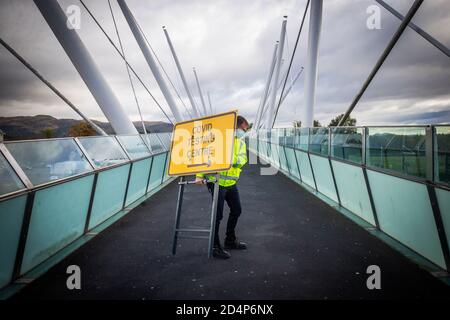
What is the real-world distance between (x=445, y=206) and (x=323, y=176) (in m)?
4.73

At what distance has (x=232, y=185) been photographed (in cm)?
459

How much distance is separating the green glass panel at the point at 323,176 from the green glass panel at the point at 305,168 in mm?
562

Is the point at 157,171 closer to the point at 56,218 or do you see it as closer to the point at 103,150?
the point at 103,150

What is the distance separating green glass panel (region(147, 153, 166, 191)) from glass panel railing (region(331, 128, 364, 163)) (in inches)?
222

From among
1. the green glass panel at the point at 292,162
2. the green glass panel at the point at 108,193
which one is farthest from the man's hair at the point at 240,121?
the green glass panel at the point at 292,162

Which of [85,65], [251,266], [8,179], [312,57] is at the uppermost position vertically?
[312,57]

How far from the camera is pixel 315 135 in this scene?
924 cm

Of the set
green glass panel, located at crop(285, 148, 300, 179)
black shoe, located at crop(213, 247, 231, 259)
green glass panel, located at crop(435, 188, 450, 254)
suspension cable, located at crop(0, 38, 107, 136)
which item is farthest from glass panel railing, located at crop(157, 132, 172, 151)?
green glass panel, located at crop(435, 188, 450, 254)

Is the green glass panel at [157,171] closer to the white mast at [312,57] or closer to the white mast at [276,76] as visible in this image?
the white mast at [312,57]

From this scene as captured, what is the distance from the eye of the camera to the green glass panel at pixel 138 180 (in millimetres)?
7711

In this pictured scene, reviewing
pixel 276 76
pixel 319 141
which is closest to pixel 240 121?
pixel 319 141

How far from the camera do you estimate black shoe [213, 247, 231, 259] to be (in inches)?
173

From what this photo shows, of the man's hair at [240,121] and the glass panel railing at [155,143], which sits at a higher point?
the man's hair at [240,121]
